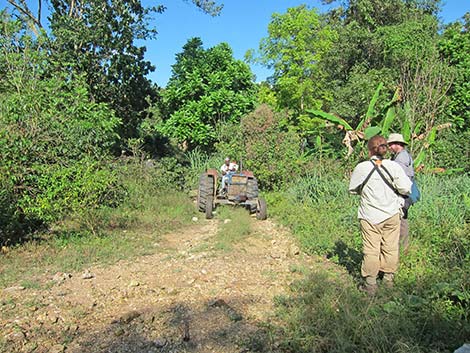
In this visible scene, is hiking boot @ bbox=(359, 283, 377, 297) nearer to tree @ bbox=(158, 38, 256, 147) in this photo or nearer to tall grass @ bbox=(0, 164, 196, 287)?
tall grass @ bbox=(0, 164, 196, 287)

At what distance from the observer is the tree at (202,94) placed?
45.6 ft

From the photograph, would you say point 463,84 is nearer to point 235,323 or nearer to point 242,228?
point 242,228

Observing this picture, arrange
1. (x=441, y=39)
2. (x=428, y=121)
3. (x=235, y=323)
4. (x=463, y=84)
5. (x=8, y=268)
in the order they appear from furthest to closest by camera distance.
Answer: (x=441, y=39), (x=463, y=84), (x=428, y=121), (x=8, y=268), (x=235, y=323)

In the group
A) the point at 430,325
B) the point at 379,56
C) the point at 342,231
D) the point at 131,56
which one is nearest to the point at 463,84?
the point at 379,56

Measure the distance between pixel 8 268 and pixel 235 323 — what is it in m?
3.27

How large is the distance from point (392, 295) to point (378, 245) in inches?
20.9

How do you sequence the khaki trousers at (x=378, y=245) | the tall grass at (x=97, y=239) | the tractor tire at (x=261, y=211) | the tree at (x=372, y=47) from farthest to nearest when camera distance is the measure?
the tree at (x=372, y=47), the tractor tire at (x=261, y=211), the tall grass at (x=97, y=239), the khaki trousers at (x=378, y=245)

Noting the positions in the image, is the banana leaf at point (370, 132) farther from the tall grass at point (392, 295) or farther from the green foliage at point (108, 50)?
the green foliage at point (108, 50)

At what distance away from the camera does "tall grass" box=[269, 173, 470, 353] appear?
10.2ft

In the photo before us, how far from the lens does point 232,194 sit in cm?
911

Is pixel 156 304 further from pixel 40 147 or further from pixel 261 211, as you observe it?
pixel 261 211

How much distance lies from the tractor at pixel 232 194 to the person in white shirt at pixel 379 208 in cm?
442

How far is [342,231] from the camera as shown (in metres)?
6.52

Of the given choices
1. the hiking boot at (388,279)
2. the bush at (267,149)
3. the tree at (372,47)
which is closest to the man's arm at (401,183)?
the hiking boot at (388,279)
